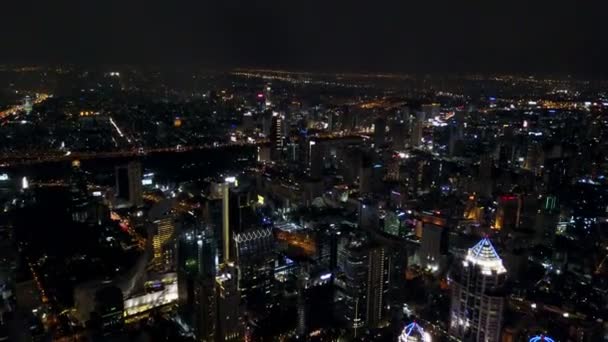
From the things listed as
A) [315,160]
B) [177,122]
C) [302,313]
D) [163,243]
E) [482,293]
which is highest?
[177,122]

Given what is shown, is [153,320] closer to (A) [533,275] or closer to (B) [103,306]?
(B) [103,306]

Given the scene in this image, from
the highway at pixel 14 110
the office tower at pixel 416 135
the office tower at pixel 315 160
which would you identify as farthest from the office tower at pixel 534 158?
the highway at pixel 14 110

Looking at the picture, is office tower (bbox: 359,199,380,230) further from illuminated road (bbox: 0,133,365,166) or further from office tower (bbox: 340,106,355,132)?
office tower (bbox: 340,106,355,132)

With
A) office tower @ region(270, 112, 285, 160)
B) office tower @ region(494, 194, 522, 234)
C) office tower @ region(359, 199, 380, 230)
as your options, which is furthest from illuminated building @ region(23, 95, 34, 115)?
office tower @ region(494, 194, 522, 234)

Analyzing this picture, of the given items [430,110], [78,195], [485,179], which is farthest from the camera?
[430,110]

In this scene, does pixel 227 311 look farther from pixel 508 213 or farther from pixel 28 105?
pixel 28 105

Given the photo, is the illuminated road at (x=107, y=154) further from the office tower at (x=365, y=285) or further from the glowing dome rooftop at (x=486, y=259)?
the glowing dome rooftop at (x=486, y=259)

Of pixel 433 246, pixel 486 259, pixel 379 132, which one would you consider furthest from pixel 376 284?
pixel 379 132

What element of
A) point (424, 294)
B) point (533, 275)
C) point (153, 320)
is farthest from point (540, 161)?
point (153, 320)

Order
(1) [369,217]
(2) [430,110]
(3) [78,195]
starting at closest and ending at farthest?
(1) [369,217] < (3) [78,195] < (2) [430,110]
